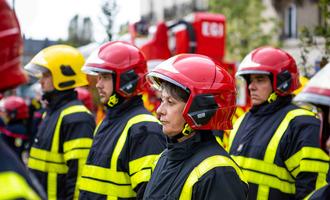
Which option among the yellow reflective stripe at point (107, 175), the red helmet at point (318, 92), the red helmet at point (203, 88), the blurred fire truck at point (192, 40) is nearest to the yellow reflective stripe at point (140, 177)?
the yellow reflective stripe at point (107, 175)

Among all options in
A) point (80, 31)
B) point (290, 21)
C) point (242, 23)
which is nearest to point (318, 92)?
point (80, 31)

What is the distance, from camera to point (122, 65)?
5363mm

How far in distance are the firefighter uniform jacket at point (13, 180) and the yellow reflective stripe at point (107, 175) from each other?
2641mm

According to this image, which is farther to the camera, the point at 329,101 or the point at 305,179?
the point at 305,179

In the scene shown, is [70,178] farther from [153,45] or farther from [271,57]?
[153,45]

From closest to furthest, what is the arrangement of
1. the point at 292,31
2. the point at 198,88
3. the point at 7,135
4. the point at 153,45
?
the point at 198,88
the point at 153,45
the point at 7,135
the point at 292,31

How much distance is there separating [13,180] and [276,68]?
438 cm

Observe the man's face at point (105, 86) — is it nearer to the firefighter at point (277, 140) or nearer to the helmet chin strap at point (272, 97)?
the firefighter at point (277, 140)

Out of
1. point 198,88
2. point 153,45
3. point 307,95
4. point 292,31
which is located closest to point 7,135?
point 153,45

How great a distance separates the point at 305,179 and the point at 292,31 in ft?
89.4

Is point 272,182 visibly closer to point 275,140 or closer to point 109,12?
point 275,140

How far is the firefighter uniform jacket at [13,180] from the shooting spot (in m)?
1.69

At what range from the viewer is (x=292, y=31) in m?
31.7

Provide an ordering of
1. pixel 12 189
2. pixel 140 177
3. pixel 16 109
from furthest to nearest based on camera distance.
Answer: pixel 16 109 < pixel 140 177 < pixel 12 189
